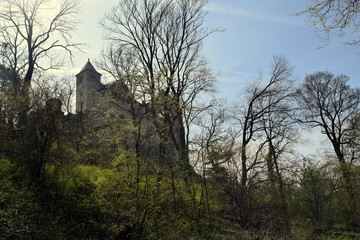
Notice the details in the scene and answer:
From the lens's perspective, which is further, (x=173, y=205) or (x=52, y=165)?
(x=52, y=165)

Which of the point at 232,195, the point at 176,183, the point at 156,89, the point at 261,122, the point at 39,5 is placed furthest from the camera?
the point at 261,122

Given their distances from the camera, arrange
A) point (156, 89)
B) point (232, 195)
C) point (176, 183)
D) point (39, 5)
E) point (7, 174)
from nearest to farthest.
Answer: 1. point (7, 174)
2. point (156, 89)
3. point (176, 183)
4. point (232, 195)
5. point (39, 5)

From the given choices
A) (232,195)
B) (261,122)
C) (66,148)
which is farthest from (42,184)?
(261,122)

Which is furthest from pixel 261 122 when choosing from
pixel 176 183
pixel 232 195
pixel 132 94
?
pixel 132 94

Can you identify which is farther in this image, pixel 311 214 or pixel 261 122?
pixel 261 122

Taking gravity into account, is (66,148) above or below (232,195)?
above

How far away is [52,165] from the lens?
1002 centimetres

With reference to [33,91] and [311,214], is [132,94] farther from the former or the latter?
[311,214]

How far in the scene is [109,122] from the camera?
Answer: 855cm

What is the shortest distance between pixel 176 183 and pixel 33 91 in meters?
6.52

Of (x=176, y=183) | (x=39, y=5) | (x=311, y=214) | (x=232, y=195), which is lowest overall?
(x=311, y=214)

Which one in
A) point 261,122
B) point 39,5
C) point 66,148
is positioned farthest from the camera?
point 261,122

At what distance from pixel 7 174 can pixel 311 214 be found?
17760mm

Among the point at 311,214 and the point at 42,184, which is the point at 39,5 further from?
the point at 311,214
